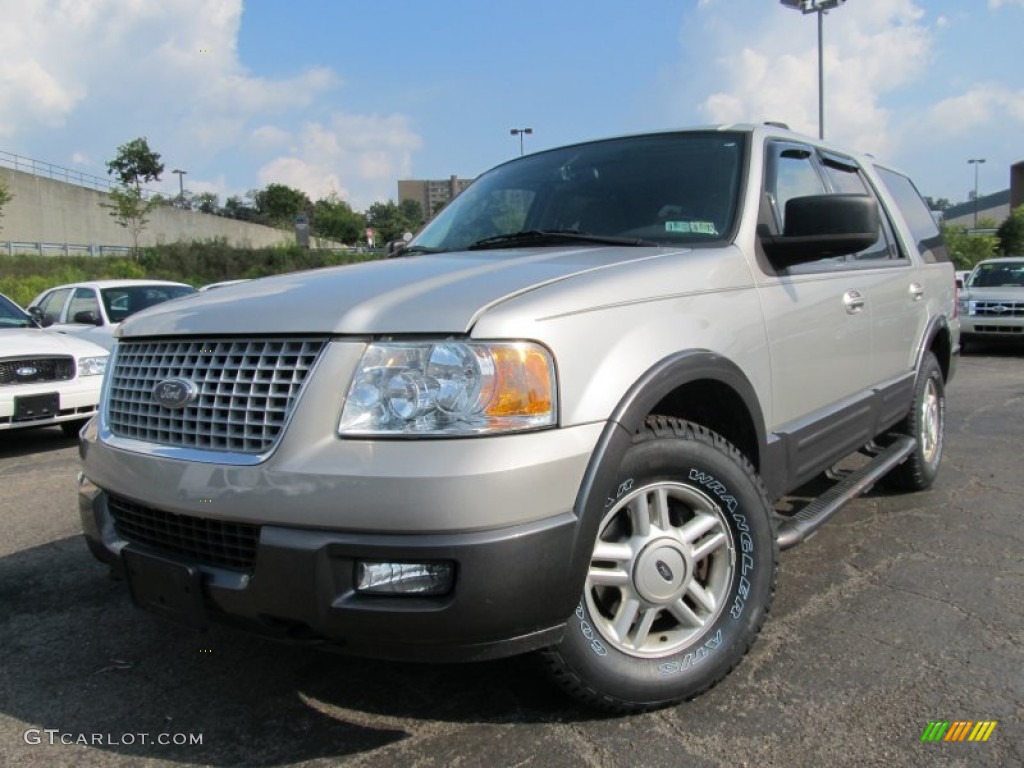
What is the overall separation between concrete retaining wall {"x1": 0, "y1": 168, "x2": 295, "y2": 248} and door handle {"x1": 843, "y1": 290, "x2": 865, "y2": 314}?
4493cm

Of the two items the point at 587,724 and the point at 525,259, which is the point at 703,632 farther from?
the point at 525,259

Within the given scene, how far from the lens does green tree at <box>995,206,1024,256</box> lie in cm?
3058

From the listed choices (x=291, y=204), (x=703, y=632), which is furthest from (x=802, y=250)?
(x=291, y=204)

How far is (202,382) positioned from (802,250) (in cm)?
209

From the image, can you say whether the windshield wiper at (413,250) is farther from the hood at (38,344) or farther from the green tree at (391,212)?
the green tree at (391,212)

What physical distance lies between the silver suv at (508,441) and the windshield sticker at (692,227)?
0.5 inches

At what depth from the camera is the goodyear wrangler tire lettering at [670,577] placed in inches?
86.7

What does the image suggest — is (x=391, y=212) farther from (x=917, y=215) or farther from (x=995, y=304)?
(x=917, y=215)

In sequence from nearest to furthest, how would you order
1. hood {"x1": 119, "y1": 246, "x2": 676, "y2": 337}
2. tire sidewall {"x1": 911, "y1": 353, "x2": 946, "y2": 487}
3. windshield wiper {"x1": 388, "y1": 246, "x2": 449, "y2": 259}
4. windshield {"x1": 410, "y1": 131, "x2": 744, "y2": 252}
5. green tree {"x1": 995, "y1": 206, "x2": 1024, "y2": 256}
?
hood {"x1": 119, "y1": 246, "x2": 676, "y2": 337} < windshield {"x1": 410, "y1": 131, "x2": 744, "y2": 252} < windshield wiper {"x1": 388, "y1": 246, "x2": 449, "y2": 259} < tire sidewall {"x1": 911, "y1": 353, "x2": 946, "y2": 487} < green tree {"x1": 995, "y1": 206, "x2": 1024, "y2": 256}

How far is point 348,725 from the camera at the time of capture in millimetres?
2336

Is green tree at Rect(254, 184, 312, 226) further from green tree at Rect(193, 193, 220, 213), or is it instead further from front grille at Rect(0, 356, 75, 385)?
front grille at Rect(0, 356, 75, 385)

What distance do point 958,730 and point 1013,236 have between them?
3473cm

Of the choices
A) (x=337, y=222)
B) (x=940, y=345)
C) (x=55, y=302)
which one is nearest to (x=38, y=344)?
(x=55, y=302)

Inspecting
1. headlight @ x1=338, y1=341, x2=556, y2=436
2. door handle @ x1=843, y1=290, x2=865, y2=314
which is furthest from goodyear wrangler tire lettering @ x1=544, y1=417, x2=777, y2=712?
door handle @ x1=843, y1=290, x2=865, y2=314
